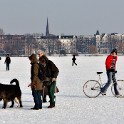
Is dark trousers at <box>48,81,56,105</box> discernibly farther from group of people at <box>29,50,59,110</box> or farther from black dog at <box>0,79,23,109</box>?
black dog at <box>0,79,23,109</box>

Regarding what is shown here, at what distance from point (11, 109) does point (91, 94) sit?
3.17 meters

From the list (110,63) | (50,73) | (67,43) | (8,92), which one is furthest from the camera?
(67,43)

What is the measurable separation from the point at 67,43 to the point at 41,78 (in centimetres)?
17146

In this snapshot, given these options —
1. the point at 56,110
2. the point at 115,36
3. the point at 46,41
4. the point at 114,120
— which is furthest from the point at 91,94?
the point at 115,36

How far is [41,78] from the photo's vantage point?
9523mm

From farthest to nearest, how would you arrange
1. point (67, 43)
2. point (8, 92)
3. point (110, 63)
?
point (67, 43) < point (110, 63) < point (8, 92)

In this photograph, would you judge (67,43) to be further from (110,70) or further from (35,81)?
(35,81)

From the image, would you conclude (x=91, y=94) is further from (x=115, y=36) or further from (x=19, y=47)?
(x=115, y=36)

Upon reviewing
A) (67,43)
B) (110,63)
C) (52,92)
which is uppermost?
(67,43)

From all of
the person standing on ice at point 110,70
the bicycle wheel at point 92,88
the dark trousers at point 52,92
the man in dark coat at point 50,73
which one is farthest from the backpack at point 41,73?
the person standing on ice at point 110,70

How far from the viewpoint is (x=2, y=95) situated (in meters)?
9.38

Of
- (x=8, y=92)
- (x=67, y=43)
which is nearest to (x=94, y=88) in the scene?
(x=8, y=92)

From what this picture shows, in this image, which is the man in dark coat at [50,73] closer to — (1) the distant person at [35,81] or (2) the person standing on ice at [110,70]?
(1) the distant person at [35,81]

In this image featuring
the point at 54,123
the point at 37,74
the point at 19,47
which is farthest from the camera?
the point at 19,47
